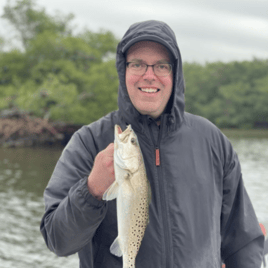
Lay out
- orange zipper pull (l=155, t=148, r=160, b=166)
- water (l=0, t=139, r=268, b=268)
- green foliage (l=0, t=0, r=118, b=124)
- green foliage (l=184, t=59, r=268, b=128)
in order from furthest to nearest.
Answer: green foliage (l=184, t=59, r=268, b=128), green foliage (l=0, t=0, r=118, b=124), water (l=0, t=139, r=268, b=268), orange zipper pull (l=155, t=148, r=160, b=166)

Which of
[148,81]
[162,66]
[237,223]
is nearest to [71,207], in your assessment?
[148,81]

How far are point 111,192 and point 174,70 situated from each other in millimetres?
961

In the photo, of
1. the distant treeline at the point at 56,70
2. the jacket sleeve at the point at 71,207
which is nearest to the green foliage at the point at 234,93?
the distant treeline at the point at 56,70

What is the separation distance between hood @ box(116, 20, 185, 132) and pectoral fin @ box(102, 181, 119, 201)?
59 centimetres

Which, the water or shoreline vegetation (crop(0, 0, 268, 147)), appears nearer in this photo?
the water

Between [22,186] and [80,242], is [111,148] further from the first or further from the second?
[22,186]

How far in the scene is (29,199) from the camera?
45.6ft

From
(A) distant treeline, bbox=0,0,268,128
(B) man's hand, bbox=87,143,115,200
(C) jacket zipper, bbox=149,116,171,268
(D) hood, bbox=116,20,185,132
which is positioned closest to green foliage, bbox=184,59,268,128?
(A) distant treeline, bbox=0,0,268,128

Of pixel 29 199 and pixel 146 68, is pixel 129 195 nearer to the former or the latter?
pixel 146 68

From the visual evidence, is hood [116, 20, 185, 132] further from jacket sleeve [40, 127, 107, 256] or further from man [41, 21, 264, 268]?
jacket sleeve [40, 127, 107, 256]

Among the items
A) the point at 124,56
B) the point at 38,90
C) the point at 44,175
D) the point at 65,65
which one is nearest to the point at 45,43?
the point at 65,65

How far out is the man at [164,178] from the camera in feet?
6.36

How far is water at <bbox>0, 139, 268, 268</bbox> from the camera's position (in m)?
9.34

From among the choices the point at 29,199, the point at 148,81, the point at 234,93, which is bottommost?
the point at 29,199
